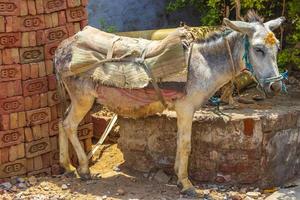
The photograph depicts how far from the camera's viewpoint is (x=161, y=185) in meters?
6.30

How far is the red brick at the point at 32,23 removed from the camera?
6.25 meters

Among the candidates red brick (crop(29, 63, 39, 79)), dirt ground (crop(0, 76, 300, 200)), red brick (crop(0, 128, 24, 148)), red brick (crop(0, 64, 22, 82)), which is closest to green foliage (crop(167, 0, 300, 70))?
dirt ground (crop(0, 76, 300, 200))

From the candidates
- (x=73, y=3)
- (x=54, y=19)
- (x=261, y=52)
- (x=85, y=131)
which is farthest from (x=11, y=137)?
(x=261, y=52)

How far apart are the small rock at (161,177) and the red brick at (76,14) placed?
6.56ft

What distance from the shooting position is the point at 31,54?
20.9 ft

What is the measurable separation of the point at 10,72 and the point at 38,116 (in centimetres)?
60

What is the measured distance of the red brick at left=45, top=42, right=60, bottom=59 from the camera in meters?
6.48

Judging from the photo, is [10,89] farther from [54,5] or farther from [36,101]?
[54,5]

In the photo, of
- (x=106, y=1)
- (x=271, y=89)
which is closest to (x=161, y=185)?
(x=271, y=89)

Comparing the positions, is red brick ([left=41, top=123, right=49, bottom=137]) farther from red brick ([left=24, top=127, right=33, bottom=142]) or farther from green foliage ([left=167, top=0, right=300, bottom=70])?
green foliage ([left=167, top=0, right=300, bottom=70])

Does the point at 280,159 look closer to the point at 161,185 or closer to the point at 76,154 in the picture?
the point at 161,185

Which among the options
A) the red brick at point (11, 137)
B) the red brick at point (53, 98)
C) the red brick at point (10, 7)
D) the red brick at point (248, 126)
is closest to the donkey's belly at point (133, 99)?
the red brick at point (53, 98)

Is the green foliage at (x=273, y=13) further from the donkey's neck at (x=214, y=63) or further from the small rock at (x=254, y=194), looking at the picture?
the small rock at (x=254, y=194)

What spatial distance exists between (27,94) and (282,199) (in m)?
2.92
